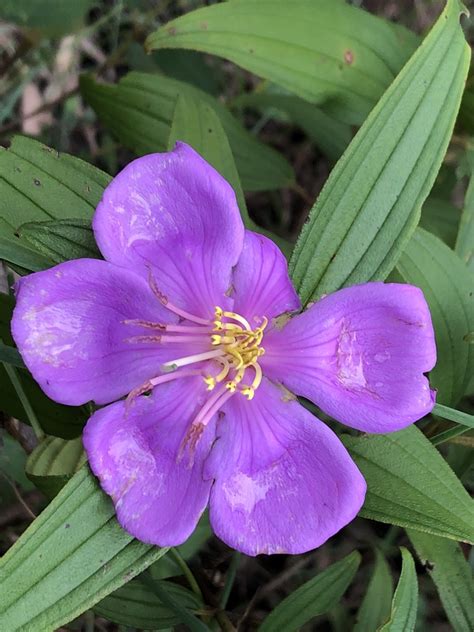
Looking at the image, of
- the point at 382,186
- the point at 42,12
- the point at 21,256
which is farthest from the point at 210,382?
the point at 42,12

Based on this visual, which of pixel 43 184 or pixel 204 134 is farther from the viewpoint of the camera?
pixel 204 134

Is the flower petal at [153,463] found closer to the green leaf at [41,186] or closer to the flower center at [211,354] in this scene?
the flower center at [211,354]

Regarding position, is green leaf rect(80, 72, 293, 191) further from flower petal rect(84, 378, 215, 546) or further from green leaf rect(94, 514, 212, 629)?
green leaf rect(94, 514, 212, 629)

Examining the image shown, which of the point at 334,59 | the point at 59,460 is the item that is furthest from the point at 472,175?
the point at 59,460

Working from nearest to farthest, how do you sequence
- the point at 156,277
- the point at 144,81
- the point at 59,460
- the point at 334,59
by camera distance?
the point at 156,277 → the point at 59,460 → the point at 334,59 → the point at 144,81

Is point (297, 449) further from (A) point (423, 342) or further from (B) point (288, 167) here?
(B) point (288, 167)

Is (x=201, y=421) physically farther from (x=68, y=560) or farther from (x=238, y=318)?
(x=68, y=560)
